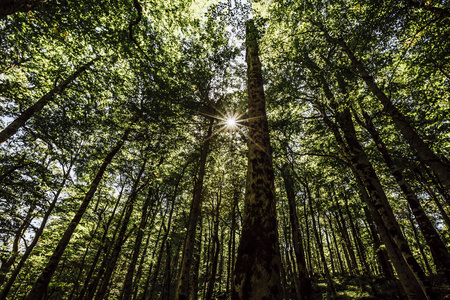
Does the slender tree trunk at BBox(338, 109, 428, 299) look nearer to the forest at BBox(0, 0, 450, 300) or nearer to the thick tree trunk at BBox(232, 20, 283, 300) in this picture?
the forest at BBox(0, 0, 450, 300)

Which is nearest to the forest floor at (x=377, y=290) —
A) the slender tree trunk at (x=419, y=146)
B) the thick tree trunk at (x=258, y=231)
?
the slender tree trunk at (x=419, y=146)

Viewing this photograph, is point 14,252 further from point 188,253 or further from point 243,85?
point 243,85

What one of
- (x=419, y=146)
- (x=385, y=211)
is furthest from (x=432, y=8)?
(x=385, y=211)

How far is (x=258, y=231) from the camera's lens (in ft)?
9.12

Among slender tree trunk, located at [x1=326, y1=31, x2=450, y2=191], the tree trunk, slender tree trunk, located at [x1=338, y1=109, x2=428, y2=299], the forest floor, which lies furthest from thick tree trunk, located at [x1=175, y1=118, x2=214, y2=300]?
the forest floor

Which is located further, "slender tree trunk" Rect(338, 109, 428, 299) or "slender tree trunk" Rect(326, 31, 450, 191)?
"slender tree trunk" Rect(338, 109, 428, 299)

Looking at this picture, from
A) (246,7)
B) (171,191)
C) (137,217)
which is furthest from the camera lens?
(137,217)

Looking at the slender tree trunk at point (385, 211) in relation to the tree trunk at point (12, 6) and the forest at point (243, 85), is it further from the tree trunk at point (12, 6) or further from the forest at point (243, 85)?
the tree trunk at point (12, 6)

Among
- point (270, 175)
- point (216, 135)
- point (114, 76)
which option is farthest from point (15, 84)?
point (270, 175)

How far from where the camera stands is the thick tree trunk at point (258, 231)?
7.64 ft

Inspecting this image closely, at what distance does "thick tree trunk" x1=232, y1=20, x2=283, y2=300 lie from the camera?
91.7 inches

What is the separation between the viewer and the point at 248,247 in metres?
2.68

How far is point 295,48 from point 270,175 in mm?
8009

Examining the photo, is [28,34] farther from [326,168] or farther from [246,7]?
[326,168]
